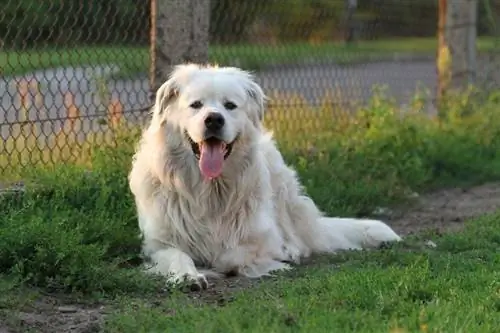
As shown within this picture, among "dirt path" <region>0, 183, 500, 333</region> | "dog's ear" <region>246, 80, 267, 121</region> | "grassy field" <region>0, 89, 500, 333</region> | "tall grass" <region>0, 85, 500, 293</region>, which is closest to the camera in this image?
"grassy field" <region>0, 89, 500, 333</region>

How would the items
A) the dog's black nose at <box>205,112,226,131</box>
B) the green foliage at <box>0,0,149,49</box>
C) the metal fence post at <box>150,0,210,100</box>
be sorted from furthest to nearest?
the metal fence post at <box>150,0,210,100</box> < the green foliage at <box>0,0,149,49</box> < the dog's black nose at <box>205,112,226,131</box>

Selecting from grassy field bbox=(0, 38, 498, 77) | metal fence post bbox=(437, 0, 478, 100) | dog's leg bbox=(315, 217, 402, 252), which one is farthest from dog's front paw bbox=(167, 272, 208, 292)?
metal fence post bbox=(437, 0, 478, 100)

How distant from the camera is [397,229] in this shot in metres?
7.36

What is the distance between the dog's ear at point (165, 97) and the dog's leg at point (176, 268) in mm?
797

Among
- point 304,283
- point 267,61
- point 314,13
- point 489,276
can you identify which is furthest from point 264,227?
point 314,13

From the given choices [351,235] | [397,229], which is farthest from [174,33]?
[397,229]

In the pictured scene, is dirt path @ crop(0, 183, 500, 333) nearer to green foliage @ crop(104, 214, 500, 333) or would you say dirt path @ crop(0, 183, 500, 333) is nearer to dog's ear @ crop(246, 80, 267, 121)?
green foliage @ crop(104, 214, 500, 333)

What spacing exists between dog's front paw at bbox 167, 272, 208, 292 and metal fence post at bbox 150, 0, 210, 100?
2.17 meters

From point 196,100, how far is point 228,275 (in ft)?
3.30

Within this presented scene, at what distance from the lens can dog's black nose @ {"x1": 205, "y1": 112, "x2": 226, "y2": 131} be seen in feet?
18.2

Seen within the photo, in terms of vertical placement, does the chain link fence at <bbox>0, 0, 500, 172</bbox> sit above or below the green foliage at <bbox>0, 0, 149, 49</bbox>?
below

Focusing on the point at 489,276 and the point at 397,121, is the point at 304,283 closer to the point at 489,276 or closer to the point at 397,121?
the point at 489,276

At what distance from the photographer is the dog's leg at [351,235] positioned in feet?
21.4

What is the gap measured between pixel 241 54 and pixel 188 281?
375cm
